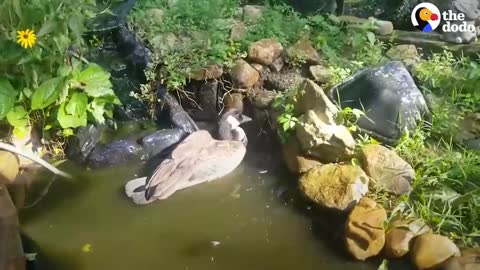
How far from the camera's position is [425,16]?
5500 millimetres

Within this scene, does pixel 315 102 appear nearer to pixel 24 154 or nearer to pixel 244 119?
pixel 244 119

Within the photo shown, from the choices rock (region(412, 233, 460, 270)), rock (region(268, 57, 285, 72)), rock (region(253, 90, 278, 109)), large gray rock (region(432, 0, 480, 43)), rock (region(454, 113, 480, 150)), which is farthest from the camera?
large gray rock (region(432, 0, 480, 43))

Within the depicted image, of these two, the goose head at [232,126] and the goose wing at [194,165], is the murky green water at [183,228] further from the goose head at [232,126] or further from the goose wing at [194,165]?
the goose head at [232,126]

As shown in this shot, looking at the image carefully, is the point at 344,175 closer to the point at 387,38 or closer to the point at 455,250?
the point at 455,250

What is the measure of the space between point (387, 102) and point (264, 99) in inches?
45.7

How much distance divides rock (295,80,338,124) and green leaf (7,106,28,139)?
2191mm

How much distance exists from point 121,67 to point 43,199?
1.70m

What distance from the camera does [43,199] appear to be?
375 centimetres

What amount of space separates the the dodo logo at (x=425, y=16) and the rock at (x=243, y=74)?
2.09m

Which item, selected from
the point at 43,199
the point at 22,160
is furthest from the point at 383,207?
the point at 22,160

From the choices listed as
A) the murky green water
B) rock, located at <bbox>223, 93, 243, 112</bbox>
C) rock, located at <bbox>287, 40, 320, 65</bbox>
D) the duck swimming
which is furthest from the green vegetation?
rock, located at <bbox>287, 40, 320, 65</bbox>

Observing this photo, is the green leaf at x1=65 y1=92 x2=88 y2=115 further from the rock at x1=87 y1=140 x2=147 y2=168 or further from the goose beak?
the goose beak

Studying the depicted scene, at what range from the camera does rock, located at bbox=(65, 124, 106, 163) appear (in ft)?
13.6

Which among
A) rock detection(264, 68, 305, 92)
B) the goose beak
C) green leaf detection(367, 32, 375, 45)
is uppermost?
green leaf detection(367, 32, 375, 45)
